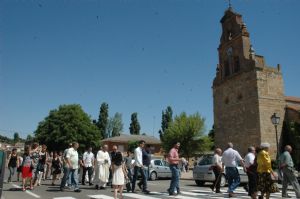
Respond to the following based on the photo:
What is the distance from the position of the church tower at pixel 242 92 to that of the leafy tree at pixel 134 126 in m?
41.8

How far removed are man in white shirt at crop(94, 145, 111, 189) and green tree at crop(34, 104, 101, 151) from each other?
1402 inches

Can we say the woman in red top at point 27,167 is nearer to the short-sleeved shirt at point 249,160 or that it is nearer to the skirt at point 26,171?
the skirt at point 26,171

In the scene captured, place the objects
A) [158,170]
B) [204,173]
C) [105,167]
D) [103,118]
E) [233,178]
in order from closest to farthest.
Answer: [233,178], [105,167], [204,173], [158,170], [103,118]

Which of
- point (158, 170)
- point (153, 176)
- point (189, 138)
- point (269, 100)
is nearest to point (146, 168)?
point (153, 176)

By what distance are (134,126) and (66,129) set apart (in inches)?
1246

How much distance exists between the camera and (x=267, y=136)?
32094mm

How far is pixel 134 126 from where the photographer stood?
3118 inches

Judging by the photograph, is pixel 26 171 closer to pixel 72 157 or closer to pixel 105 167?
pixel 72 157

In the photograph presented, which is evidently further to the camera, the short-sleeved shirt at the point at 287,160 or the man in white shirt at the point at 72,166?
the man in white shirt at the point at 72,166

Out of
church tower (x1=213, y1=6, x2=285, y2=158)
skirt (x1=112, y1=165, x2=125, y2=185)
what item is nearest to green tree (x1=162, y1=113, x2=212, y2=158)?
church tower (x1=213, y1=6, x2=285, y2=158)

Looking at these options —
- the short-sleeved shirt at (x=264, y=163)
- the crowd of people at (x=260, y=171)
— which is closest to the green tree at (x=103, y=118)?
Answer: the crowd of people at (x=260, y=171)

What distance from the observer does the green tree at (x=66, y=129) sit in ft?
160

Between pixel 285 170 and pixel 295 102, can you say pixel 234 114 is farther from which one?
pixel 285 170

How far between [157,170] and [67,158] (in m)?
9.98
